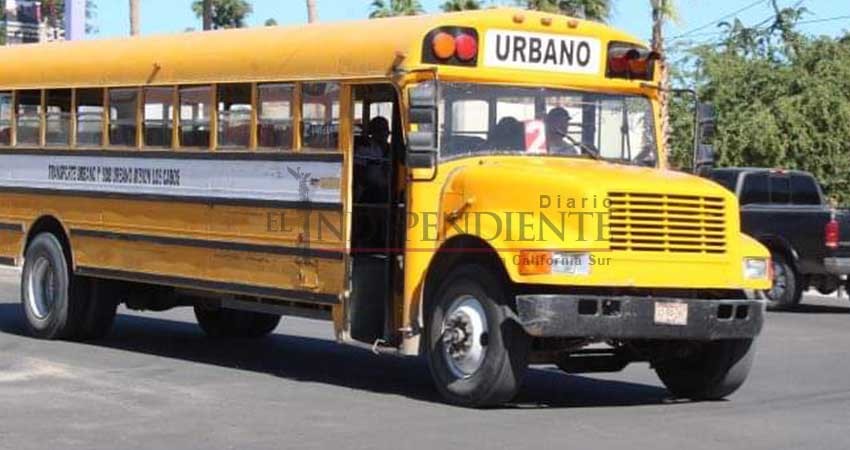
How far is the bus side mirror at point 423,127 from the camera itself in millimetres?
10906

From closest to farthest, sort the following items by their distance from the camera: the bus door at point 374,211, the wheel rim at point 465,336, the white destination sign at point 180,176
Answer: the wheel rim at point 465,336
the bus door at point 374,211
the white destination sign at point 180,176

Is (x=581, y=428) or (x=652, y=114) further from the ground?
(x=652, y=114)

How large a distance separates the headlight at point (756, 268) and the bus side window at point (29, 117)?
7.36 m

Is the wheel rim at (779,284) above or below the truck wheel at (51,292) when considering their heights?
below

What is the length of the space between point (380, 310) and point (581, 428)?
2266 millimetres

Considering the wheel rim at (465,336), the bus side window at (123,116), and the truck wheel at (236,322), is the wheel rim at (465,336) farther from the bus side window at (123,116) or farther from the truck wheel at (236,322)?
Result: the truck wheel at (236,322)

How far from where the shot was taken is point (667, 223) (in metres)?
10.8

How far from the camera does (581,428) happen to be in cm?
1012

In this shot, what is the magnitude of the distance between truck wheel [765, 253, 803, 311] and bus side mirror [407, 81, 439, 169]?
12242 millimetres

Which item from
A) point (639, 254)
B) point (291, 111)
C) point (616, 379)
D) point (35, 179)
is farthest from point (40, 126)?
point (639, 254)

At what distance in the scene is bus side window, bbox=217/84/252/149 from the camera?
12.8m

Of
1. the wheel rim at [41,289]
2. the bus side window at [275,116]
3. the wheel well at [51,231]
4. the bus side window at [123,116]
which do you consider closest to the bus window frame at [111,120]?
the bus side window at [123,116]

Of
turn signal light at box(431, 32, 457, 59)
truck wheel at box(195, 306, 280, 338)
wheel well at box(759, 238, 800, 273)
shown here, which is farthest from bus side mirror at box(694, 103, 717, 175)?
wheel well at box(759, 238, 800, 273)

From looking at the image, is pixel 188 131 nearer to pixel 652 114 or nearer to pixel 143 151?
pixel 143 151
